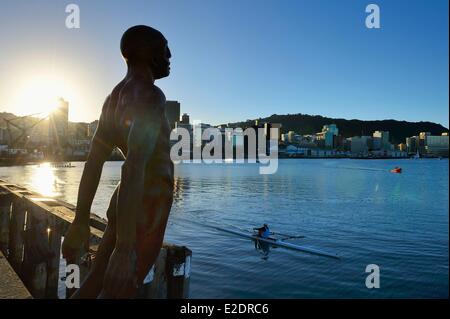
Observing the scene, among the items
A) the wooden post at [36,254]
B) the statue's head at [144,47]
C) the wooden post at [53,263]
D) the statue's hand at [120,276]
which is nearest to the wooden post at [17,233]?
the wooden post at [36,254]

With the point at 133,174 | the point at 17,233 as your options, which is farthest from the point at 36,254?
the point at 133,174

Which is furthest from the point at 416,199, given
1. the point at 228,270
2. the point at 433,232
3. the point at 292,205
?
the point at 228,270

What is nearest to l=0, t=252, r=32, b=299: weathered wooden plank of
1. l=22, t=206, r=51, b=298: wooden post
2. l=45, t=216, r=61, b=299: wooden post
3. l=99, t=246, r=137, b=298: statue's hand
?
l=22, t=206, r=51, b=298: wooden post

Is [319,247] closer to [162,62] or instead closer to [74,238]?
[74,238]

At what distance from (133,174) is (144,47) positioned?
1299 millimetres

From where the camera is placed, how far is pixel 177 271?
461cm

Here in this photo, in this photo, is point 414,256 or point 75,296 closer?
point 75,296

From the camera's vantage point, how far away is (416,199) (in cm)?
7781

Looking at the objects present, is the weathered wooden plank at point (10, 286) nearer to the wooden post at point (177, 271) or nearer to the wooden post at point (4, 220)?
the wooden post at point (4, 220)

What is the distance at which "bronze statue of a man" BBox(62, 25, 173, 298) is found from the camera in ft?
10.0

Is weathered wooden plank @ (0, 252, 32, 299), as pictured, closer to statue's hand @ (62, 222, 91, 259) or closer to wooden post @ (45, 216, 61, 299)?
wooden post @ (45, 216, 61, 299)
